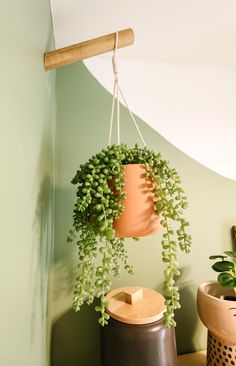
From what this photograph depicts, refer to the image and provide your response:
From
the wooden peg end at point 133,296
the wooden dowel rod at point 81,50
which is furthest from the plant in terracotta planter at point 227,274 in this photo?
the wooden dowel rod at point 81,50

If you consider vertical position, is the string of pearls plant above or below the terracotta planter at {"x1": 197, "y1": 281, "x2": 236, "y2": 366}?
above

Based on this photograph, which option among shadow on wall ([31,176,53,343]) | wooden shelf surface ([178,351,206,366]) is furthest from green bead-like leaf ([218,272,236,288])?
shadow on wall ([31,176,53,343])

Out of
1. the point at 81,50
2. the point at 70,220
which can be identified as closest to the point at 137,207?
the point at 81,50

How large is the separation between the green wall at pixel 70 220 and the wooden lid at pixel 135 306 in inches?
6.3

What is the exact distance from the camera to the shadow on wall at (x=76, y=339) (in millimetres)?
1011

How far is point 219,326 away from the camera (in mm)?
864

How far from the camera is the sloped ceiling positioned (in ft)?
3.03

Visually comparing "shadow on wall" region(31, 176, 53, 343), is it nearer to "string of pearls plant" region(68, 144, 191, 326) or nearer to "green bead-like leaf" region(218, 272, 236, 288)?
"string of pearls plant" region(68, 144, 191, 326)

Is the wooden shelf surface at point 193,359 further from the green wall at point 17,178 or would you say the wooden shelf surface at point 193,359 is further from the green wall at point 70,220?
the green wall at point 17,178

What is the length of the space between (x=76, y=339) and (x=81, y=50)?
1104 millimetres

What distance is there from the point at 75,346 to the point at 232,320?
654mm

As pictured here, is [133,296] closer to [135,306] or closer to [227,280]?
[135,306]

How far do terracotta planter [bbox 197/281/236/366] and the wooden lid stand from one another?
17 cm

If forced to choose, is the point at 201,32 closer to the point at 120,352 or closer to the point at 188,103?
the point at 188,103
